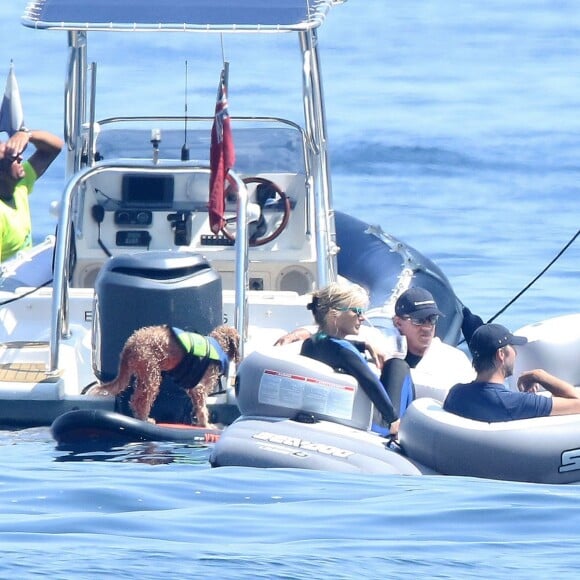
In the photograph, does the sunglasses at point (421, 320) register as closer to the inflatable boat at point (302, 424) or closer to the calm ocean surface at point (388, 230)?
the inflatable boat at point (302, 424)

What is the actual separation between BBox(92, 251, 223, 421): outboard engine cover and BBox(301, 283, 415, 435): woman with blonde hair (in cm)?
58

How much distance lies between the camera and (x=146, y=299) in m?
6.55

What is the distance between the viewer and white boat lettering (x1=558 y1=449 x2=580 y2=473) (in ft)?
18.2

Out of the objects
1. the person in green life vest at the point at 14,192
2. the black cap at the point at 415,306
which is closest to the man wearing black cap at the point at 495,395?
the black cap at the point at 415,306

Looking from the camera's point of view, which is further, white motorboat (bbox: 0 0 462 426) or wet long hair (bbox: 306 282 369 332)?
white motorboat (bbox: 0 0 462 426)

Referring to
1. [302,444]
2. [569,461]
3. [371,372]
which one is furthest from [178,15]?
[569,461]

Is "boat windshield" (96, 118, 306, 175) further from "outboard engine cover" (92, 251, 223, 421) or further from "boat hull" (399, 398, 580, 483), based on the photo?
"boat hull" (399, 398, 580, 483)

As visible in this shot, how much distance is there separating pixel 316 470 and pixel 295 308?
7.24 feet

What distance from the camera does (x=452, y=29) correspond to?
1083 inches

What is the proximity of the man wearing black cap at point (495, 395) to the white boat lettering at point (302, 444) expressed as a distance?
418 millimetres

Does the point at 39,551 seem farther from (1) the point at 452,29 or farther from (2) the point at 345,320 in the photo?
(1) the point at 452,29

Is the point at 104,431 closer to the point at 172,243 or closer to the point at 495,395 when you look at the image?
the point at 495,395

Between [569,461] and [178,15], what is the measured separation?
3103 mm

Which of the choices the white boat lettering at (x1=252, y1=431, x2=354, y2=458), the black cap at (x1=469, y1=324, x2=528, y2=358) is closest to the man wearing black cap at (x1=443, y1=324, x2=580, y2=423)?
the black cap at (x1=469, y1=324, x2=528, y2=358)
